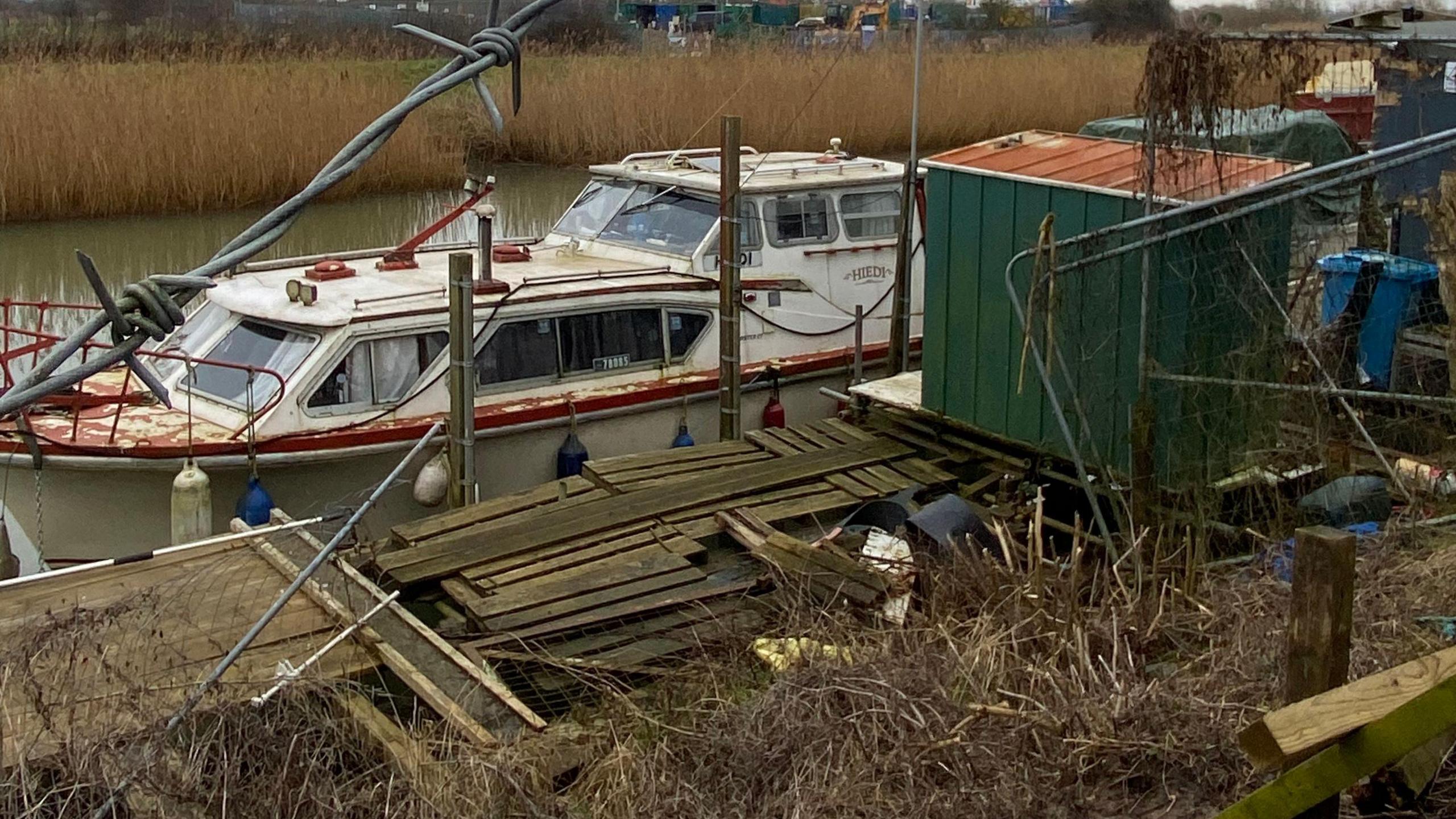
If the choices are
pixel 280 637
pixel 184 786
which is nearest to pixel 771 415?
pixel 280 637

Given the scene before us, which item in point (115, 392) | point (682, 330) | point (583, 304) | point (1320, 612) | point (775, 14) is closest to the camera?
point (1320, 612)

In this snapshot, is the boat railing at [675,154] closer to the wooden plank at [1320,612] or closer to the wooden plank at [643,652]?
the wooden plank at [643,652]

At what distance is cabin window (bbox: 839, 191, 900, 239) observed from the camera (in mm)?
10469

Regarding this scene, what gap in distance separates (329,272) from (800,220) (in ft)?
10.1

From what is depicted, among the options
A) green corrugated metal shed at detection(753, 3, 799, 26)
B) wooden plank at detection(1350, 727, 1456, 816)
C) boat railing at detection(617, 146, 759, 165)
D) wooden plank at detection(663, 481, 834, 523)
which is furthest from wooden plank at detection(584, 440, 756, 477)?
green corrugated metal shed at detection(753, 3, 799, 26)

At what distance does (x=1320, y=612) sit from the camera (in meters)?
3.40

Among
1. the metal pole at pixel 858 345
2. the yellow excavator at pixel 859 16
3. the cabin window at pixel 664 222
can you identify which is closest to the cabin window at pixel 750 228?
the cabin window at pixel 664 222

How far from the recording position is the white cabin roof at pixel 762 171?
10.1 meters

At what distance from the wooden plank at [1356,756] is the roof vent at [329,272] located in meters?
6.95

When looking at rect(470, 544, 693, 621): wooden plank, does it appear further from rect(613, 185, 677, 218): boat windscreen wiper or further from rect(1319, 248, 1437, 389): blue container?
rect(613, 185, 677, 218): boat windscreen wiper

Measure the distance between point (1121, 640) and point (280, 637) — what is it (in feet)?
10.4

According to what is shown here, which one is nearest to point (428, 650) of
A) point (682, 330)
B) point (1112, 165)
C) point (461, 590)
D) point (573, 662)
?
point (573, 662)

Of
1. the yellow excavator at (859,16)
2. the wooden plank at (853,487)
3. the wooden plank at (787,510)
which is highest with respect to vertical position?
the yellow excavator at (859,16)

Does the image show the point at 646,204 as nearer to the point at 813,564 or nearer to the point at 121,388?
the point at 121,388
